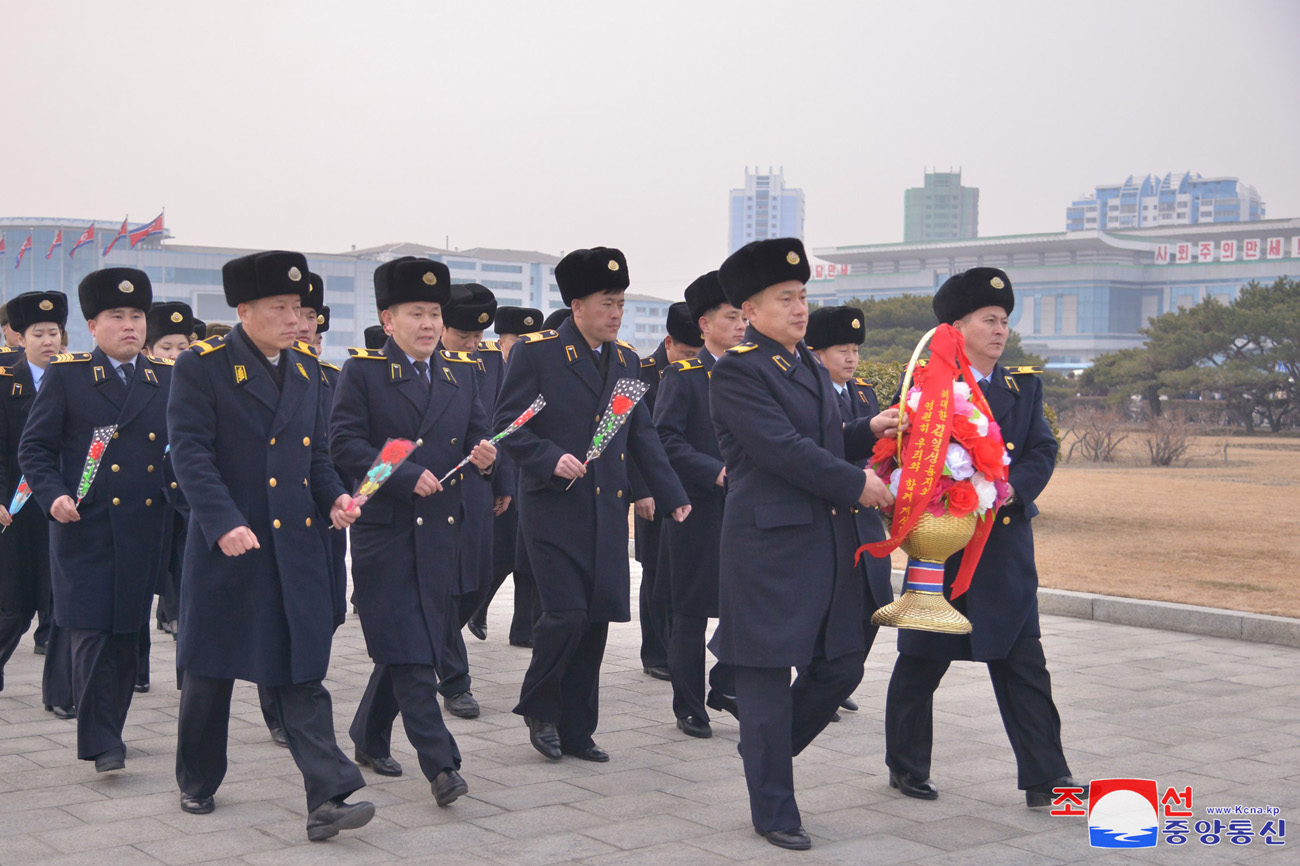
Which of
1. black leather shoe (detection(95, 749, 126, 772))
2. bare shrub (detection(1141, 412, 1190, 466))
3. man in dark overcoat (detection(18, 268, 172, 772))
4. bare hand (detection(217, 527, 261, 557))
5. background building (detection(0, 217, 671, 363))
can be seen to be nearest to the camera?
bare hand (detection(217, 527, 261, 557))

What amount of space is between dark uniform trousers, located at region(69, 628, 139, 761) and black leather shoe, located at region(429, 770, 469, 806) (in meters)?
1.29

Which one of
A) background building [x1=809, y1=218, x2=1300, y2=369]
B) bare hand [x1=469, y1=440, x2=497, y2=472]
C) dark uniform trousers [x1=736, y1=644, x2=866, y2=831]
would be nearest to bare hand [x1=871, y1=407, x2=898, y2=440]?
dark uniform trousers [x1=736, y1=644, x2=866, y2=831]

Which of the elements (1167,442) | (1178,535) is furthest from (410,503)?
(1167,442)

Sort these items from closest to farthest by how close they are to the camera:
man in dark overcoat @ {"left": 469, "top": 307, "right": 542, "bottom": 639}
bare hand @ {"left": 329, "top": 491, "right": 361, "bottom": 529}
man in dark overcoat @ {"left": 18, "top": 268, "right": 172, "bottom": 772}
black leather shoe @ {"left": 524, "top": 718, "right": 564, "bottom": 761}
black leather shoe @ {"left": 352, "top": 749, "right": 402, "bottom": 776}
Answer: bare hand @ {"left": 329, "top": 491, "right": 361, "bottom": 529}
black leather shoe @ {"left": 352, "top": 749, "right": 402, "bottom": 776}
man in dark overcoat @ {"left": 18, "top": 268, "right": 172, "bottom": 772}
black leather shoe @ {"left": 524, "top": 718, "right": 564, "bottom": 761}
man in dark overcoat @ {"left": 469, "top": 307, "right": 542, "bottom": 639}

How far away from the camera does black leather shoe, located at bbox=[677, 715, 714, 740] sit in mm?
5902

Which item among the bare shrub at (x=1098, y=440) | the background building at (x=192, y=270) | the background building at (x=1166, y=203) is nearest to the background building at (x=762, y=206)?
the background building at (x=1166, y=203)

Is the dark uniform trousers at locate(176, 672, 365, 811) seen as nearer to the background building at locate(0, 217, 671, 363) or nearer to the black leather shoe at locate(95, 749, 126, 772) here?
the black leather shoe at locate(95, 749, 126, 772)

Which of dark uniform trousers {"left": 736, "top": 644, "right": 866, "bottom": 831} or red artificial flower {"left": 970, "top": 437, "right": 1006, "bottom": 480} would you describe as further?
red artificial flower {"left": 970, "top": 437, "right": 1006, "bottom": 480}

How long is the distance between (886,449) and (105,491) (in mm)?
3017

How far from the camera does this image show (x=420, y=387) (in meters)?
5.26

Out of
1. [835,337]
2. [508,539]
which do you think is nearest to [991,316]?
[835,337]

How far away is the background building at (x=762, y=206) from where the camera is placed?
16862cm

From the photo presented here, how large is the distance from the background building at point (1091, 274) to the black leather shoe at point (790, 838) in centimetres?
7158

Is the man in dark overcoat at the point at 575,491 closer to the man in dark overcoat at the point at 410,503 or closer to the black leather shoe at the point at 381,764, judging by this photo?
the man in dark overcoat at the point at 410,503
